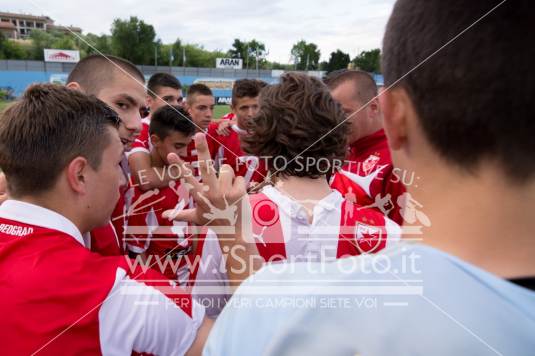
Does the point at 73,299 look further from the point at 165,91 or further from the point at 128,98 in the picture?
→ the point at 165,91

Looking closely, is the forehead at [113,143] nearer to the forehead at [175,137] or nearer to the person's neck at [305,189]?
the person's neck at [305,189]

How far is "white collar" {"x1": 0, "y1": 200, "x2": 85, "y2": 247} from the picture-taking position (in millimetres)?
1340

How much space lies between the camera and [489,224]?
609 millimetres

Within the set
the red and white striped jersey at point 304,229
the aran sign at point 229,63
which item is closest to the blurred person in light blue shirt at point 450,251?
the red and white striped jersey at point 304,229

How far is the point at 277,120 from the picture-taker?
1791 millimetres

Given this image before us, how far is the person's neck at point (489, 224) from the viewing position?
593mm

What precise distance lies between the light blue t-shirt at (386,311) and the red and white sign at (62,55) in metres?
43.3

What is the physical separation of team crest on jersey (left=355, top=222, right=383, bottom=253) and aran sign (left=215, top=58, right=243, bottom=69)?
35590 mm

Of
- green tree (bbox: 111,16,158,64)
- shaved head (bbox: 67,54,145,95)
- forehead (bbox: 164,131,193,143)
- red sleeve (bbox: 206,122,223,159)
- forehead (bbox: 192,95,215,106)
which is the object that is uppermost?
green tree (bbox: 111,16,158,64)

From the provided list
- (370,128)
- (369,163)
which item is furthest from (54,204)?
(370,128)

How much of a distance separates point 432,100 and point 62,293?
1.20 metres

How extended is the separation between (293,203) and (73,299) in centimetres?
90

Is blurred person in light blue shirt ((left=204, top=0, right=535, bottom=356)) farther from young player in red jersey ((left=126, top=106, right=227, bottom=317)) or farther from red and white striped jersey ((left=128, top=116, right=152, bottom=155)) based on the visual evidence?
red and white striped jersey ((left=128, top=116, right=152, bottom=155))

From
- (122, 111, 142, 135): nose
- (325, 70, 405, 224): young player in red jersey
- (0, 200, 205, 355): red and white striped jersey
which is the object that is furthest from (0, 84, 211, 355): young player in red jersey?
(325, 70, 405, 224): young player in red jersey
